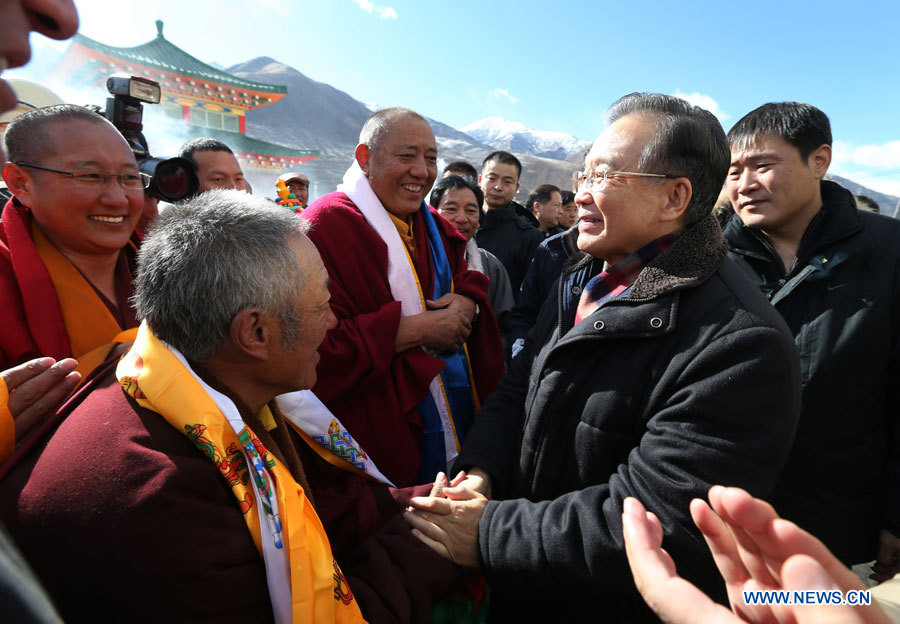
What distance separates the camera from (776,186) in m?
2.04

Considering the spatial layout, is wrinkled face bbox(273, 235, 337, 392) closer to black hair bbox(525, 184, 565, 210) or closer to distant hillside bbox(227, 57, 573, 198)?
black hair bbox(525, 184, 565, 210)

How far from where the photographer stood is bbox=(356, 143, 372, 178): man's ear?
2.33 metres

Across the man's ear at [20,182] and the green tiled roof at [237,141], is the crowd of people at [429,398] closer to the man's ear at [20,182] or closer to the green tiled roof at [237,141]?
the man's ear at [20,182]

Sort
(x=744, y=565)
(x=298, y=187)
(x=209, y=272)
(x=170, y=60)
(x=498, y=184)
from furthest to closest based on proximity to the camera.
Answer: (x=170, y=60) < (x=298, y=187) < (x=498, y=184) < (x=209, y=272) < (x=744, y=565)

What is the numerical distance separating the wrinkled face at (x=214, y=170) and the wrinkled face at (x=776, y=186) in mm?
2724

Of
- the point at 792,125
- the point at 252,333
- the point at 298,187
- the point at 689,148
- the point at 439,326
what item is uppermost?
the point at 792,125

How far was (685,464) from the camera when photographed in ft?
3.61

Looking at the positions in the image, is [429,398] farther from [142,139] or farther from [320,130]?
[320,130]

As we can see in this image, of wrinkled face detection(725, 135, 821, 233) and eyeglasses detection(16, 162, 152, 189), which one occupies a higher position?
wrinkled face detection(725, 135, 821, 233)

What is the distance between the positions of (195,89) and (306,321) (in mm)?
22125

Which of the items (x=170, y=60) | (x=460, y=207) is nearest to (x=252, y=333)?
(x=460, y=207)

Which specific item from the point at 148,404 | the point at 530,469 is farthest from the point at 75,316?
the point at 530,469

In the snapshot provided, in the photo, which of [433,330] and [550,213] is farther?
[550,213]

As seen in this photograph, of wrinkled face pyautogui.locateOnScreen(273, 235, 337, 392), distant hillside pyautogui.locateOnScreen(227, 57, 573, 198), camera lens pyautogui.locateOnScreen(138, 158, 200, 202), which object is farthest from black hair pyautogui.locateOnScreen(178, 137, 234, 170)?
distant hillside pyautogui.locateOnScreen(227, 57, 573, 198)
